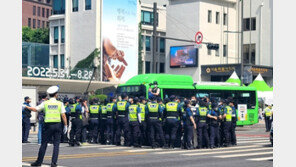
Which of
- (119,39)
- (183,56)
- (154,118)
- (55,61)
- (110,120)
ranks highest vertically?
(119,39)

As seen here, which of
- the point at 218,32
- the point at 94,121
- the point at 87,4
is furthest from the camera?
the point at 218,32

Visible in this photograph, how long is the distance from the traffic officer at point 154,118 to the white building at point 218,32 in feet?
138

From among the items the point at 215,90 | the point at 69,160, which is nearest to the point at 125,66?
the point at 215,90

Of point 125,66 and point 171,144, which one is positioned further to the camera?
point 125,66

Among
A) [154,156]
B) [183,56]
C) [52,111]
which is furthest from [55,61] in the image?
[52,111]

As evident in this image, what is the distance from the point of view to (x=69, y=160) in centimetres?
1627

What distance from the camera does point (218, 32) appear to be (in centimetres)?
6625

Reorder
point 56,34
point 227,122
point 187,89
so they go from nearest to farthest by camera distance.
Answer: point 227,122, point 187,89, point 56,34

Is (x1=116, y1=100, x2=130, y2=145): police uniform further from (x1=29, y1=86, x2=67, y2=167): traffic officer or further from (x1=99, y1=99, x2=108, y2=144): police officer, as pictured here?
(x1=29, y1=86, x2=67, y2=167): traffic officer

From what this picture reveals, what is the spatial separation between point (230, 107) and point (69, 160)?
25.7ft

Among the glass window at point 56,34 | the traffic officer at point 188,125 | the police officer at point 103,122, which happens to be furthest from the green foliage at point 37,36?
the traffic officer at point 188,125

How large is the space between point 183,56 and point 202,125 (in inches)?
1804

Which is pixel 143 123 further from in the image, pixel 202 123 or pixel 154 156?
pixel 154 156

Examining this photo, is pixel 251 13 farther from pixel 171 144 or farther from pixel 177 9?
pixel 171 144
